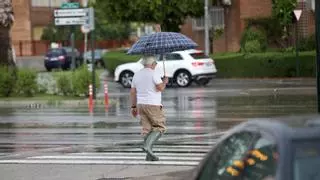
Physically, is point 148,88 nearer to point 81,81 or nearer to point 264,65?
point 81,81

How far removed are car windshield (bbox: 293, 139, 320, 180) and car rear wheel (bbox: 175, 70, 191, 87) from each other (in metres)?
28.0

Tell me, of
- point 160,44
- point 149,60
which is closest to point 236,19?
point 160,44

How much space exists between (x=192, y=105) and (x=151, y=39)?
420 inches

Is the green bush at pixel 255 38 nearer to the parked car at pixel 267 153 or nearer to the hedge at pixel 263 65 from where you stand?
the hedge at pixel 263 65

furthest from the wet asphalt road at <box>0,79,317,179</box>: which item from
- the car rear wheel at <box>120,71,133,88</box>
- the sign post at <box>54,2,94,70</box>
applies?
the car rear wheel at <box>120,71,133,88</box>

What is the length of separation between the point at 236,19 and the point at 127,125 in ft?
83.7

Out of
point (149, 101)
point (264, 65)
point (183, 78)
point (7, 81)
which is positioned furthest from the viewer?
point (264, 65)

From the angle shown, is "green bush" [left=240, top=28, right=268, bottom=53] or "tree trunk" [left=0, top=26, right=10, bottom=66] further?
"green bush" [left=240, top=28, right=268, bottom=53]

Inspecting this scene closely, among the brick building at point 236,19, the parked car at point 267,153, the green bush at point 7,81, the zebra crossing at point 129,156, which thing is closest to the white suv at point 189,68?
the green bush at point 7,81

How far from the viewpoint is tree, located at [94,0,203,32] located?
39.8m

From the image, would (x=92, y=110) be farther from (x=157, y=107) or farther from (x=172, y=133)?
(x=157, y=107)

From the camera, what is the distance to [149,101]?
10945 millimetres

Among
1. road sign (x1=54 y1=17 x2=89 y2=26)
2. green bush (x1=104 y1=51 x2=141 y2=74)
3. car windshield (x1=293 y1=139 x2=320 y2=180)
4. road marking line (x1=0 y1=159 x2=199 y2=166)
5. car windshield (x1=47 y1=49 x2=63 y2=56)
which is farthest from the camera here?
car windshield (x1=47 y1=49 x2=63 y2=56)

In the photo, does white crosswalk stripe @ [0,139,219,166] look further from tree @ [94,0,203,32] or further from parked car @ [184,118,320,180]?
tree @ [94,0,203,32]
